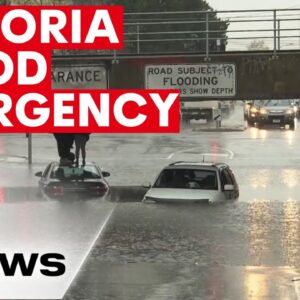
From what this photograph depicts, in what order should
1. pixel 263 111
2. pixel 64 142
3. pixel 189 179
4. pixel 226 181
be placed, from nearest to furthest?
pixel 189 179 → pixel 226 181 → pixel 64 142 → pixel 263 111

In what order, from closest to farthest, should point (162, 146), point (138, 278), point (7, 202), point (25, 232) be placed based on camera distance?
point (138, 278) < point (25, 232) < point (7, 202) < point (162, 146)

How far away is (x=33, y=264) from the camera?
12992 mm

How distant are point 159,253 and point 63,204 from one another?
25.7ft

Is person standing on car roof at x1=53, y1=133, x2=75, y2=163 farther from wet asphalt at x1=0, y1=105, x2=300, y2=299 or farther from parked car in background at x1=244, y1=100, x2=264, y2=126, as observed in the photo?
parked car in background at x1=244, y1=100, x2=264, y2=126

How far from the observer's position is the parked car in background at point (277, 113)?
5434cm

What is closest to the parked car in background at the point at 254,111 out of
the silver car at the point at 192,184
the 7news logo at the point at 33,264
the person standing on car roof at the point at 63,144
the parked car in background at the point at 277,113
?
the parked car in background at the point at 277,113

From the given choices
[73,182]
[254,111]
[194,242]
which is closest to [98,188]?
[73,182]

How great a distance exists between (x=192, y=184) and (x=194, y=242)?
4347 millimetres

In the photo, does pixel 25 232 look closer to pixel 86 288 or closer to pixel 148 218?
pixel 148 218

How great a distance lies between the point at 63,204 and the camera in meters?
21.2

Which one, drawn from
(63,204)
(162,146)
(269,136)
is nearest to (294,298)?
(63,204)

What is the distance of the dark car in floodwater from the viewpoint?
71.8ft
